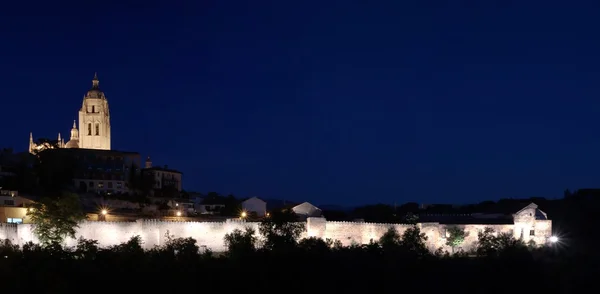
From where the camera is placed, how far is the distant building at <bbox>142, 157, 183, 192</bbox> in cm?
6050

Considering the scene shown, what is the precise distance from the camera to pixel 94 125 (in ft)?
209

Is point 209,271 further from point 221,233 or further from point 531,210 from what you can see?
point 531,210

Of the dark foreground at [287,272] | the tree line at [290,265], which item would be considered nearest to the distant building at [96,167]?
the tree line at [290,265]

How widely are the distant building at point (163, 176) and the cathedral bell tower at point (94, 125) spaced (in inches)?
161

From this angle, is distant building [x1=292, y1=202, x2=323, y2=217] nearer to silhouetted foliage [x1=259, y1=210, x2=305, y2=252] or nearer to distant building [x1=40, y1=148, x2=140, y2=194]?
silhouetted foliage [x1=259, y1=210, x2=305, y2=252]

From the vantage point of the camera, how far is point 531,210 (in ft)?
169

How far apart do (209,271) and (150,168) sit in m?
28.8

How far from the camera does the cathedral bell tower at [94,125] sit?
63.3 m

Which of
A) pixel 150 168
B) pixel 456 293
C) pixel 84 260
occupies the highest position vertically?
Answer: pixel 150 168

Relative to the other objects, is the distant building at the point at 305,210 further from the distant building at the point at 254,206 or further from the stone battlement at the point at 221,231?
the stone battlement at the point at 221,231

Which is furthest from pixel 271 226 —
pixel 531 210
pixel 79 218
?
pixel 531 210

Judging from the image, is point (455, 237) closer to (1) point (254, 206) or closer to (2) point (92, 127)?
(1) point (254, 206)

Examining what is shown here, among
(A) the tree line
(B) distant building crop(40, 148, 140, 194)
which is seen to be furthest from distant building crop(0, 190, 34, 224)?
(B) distant building crop(40, 148, 140, 194)

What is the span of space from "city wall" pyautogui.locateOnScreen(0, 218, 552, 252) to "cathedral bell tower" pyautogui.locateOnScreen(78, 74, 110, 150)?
23.5 metres
